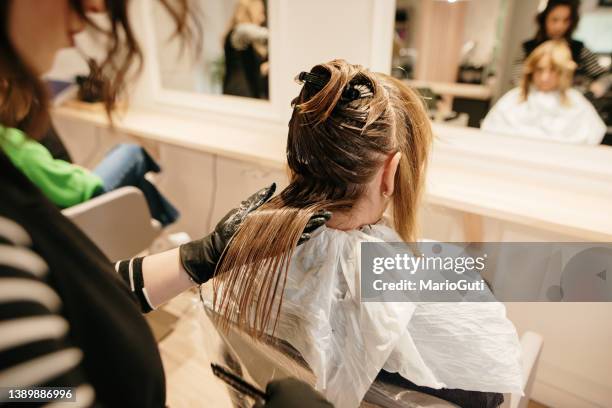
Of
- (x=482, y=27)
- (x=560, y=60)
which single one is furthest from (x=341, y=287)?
(x=482, y=27)

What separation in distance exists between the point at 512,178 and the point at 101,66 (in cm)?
142

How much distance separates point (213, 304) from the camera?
0.77 m

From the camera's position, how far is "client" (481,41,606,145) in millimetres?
1457

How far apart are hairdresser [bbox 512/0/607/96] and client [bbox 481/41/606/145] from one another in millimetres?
21

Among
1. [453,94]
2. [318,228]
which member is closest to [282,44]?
[453,94]

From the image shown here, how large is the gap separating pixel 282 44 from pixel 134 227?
38.6 inches

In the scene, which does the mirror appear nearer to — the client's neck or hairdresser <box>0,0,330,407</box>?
the client's neck

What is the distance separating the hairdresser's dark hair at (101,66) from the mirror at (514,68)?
3.13 ft

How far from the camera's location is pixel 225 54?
2201mm

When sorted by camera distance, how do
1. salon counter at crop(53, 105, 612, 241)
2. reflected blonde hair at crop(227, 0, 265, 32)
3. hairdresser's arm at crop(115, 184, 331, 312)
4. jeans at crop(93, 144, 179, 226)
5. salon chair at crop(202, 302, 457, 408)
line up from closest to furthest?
salon chair at crop(202, 302, 457, 408), hairdresser's arm at crop(115, 184, 331, 312), salon counter at crop(53, 105, 612, 241), jeans at crop(93, 144, 179, 226), reflected blonde hair at crop(227, 0, 265, 32)

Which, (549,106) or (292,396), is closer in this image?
(292,396)

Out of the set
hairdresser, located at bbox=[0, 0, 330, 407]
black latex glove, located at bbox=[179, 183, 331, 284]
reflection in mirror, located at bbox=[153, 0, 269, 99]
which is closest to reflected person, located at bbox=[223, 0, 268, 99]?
reflection in mirror, located at bbox=[153, 0, 269, 99]

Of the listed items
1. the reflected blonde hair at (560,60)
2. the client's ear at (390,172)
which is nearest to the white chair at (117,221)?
the client's ear at (390,172)

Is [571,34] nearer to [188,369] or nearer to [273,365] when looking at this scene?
[273,365]
